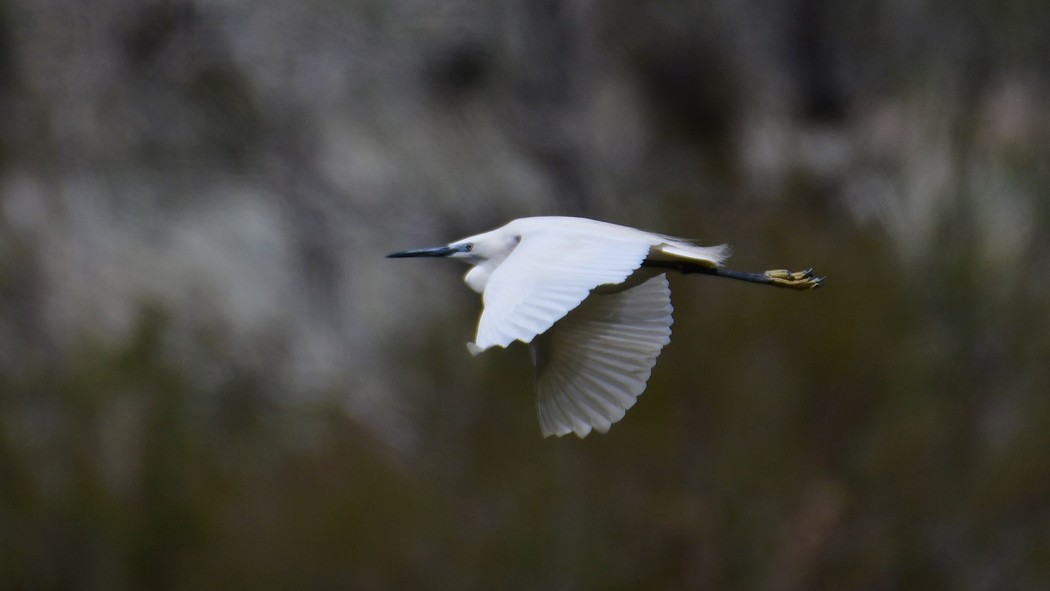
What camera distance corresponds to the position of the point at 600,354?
5.75 ft

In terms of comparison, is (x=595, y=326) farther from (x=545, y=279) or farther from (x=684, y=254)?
(x=545, y=279)

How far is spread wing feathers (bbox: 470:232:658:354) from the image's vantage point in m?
1.32

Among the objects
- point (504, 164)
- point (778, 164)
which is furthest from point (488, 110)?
point (778, 164)

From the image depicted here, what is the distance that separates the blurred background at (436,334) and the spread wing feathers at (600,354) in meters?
2.89

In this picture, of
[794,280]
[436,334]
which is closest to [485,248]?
[794,280]

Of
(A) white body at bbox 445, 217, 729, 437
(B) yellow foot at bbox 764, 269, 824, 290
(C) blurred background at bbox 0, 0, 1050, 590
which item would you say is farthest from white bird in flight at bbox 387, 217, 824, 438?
(C) blurred background at bbox 0, 0, 1050, 590

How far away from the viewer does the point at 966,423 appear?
4949mm

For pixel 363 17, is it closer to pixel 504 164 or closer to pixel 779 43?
pixel 504 164

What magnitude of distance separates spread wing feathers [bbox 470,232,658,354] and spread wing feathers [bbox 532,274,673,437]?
16 cm

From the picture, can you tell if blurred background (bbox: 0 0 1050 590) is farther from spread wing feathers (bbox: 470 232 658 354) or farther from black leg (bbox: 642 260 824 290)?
spread wing feathers (bbox: 470 232 658 354)

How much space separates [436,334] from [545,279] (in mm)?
3316

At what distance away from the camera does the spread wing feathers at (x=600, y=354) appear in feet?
5.64

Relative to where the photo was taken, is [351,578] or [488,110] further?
[488,110]

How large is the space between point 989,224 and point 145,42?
10.2 feet
